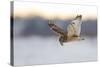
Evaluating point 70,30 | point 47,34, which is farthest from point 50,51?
point 70,30

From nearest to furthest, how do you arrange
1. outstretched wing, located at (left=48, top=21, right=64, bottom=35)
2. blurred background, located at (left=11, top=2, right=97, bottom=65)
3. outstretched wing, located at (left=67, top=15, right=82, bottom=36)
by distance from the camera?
blurred background, located at (left=11, top=2, right=97, bottom=65) → outstretched wing, located at (left=48, top=21, right=64, bottom=35) → outstretched wing, located at (left=67, top=15, right=82, bottom=36)

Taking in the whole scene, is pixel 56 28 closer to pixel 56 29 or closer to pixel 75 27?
pixel 56 29

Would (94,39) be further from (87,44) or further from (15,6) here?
(15,6)

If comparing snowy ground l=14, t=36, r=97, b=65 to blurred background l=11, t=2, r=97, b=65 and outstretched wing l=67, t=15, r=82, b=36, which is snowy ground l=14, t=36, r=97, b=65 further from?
outstretched wing l=67, t=15, r=82, b=36

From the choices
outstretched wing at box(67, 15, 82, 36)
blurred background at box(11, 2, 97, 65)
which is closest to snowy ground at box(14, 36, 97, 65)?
blurred background at box(11, 2, 97, 65)

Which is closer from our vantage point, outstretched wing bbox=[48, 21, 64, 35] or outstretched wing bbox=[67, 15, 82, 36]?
outstretched wing bbox=[48, 21, 64, 35]

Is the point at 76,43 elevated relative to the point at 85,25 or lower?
lower

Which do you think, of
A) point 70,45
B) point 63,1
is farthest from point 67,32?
point 63,1
